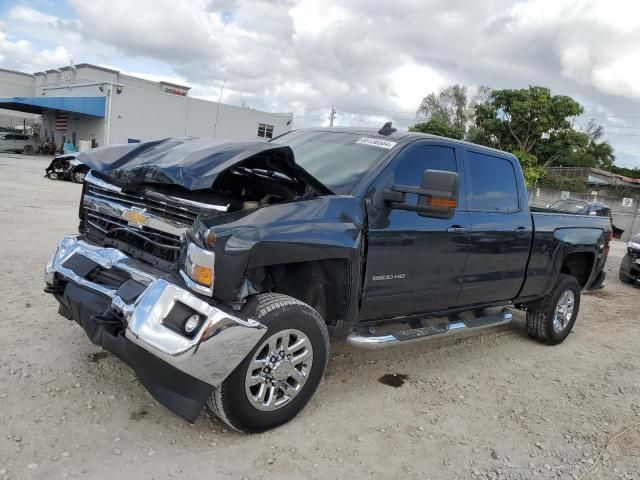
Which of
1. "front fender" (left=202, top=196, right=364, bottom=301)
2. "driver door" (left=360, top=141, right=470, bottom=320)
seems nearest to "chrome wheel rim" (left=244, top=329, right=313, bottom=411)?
"front fender" (left=202, top=196, right=364, bottom=301)

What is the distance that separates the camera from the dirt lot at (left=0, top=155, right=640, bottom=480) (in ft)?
9.86

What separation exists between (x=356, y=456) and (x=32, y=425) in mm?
1888

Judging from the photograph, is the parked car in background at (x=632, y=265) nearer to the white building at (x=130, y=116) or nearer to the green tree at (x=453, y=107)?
the white building at (x=130, y=116)

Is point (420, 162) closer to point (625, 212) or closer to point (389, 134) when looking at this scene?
point (389, 134)

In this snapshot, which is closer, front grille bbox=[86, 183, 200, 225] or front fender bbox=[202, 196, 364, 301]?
front fender bbox=[202, 196, 364, 301]

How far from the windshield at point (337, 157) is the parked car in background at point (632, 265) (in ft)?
27.3

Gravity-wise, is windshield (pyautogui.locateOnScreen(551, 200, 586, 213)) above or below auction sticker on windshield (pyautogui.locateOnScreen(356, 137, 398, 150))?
below

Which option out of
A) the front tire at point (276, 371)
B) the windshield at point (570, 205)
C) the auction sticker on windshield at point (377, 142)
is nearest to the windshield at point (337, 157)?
the auction sticker on windshield at point (377, 142)

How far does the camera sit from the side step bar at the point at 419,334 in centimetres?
373

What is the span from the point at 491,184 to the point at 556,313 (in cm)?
197

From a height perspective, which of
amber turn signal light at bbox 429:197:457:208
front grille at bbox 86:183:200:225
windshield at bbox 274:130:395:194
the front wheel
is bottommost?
the front wheel

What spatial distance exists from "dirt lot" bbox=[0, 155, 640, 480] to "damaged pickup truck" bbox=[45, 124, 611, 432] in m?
0.31

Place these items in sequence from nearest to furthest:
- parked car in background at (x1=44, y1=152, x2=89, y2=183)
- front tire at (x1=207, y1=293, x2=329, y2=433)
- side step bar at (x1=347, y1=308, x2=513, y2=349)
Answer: front tire at (x1=207, y1=293, x2=329, y2=433) → side step bar at (x1=347, y1=308, x2=513, y2=349) → parked car in background at (x1=44, y1=152, x2=89, y2=183)

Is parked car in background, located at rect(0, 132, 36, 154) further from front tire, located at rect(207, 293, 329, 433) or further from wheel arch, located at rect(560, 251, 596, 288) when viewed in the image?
front tire, located at rect(207, 293, 329, 433)
